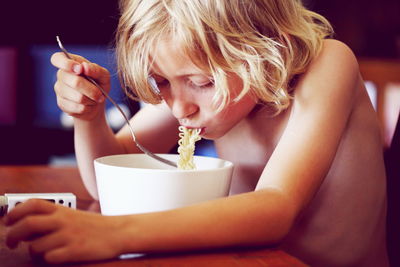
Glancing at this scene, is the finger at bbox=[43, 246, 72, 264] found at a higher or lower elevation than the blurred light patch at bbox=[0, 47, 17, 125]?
lower

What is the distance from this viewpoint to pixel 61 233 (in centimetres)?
58

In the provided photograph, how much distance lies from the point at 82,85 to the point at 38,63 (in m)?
2.05

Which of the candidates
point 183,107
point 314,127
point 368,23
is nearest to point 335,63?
point 314,127

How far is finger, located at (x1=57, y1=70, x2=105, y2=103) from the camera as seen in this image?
0.98 metres

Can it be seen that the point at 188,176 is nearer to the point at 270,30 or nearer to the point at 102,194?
the point at 102,194

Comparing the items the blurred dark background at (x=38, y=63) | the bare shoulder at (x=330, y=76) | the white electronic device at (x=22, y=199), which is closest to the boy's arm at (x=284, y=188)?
the bare shoulder at (x=330, y=76)

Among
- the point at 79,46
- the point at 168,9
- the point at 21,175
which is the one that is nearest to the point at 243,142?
the point at 168,9

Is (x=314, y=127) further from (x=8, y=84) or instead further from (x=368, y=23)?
(x=368, y=23)

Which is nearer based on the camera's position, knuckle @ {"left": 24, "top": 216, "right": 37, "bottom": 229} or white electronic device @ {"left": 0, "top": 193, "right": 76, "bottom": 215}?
knuckle @ {"left": 24, "top": 216, "right": 37, "bottom": 229}

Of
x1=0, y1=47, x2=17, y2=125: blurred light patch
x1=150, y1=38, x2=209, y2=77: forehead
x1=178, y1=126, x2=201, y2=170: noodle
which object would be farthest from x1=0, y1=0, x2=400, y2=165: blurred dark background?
x1=150, y1=38, x2=209, y2=77: forehead

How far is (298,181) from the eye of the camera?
779mm

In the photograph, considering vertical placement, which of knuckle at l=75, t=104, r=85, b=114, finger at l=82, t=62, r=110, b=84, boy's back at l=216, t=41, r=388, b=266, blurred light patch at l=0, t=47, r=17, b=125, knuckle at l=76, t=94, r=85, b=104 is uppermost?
blurred light patch at l=0, t=47, r=17, b=125

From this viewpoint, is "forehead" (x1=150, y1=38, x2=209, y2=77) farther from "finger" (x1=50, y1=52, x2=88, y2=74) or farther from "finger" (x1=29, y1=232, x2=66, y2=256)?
"finger" (x1=29, y1=232, x2=66, y2=256)

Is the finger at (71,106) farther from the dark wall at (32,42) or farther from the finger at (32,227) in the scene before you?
the dark wall at (32,42)
